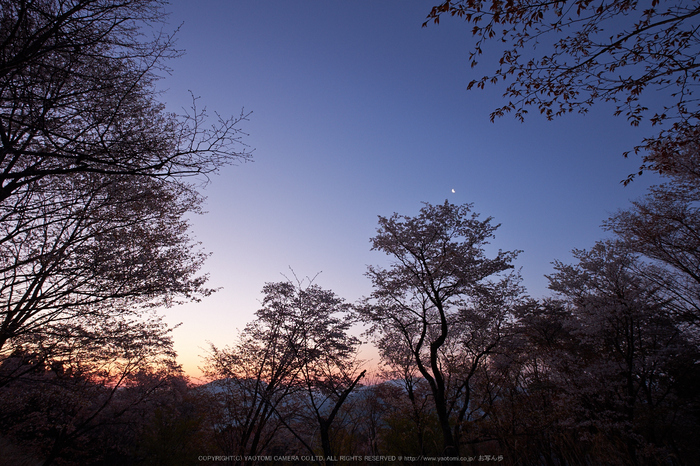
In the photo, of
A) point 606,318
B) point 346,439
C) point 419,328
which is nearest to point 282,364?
point 419,328

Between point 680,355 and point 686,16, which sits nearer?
point 686,16

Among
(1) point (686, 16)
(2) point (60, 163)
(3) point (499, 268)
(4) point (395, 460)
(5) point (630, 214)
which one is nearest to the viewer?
(1) point (686, 16)

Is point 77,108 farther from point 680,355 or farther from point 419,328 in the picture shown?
point 680,355

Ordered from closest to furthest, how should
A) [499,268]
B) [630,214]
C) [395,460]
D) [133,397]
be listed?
[499,268] → [630,214] → [395,460] → [133,397]

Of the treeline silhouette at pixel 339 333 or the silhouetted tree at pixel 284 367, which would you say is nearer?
the treeline silhouette at pixel 339 333

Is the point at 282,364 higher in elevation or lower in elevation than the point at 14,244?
lower

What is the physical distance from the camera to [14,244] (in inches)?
271

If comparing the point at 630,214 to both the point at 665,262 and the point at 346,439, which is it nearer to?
the point at 665,262

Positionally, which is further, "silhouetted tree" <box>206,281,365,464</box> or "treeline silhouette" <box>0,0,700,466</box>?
"silhouetted tree" <box>206,281,365,464</box>

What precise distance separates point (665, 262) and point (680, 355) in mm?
6255

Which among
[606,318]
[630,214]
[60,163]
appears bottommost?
[606,318]

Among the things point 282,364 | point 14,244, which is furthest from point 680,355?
point 14,244

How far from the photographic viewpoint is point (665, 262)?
14211 mm

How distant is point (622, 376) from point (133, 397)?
3246 centimetres
